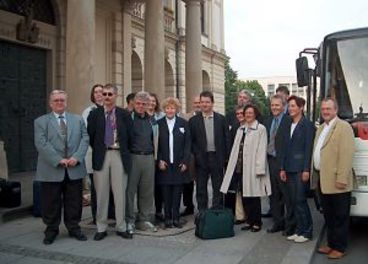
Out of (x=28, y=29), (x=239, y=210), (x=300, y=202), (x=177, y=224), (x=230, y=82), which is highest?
(x=230, y=82)

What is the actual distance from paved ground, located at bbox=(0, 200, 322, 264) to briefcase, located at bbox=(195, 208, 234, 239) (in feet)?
0.40

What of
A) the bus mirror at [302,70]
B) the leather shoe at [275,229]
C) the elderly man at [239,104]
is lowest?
the leather shoe at [275,229]

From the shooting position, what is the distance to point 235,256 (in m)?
6.53

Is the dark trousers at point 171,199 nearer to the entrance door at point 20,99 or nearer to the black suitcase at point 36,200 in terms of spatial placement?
the black suitcase at point 36,200

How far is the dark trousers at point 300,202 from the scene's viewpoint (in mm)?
7211

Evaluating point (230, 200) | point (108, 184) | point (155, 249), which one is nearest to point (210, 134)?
point (230, 200)

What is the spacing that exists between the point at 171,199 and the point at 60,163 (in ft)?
5.93

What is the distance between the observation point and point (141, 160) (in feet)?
25.1

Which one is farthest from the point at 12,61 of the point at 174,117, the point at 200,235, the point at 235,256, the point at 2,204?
the point at 235,256

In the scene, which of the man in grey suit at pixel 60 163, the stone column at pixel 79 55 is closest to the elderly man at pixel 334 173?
the man in grey suit at pixel 60 163

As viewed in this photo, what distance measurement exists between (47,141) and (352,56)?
15.0 feet

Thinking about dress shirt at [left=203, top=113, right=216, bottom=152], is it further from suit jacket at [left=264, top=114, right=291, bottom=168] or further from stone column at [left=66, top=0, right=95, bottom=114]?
stone column at [left=66, top=0, right=95, bottom=114]

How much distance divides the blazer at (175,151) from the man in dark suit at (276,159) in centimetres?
120

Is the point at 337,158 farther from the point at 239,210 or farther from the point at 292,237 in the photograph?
the point at 239,210
